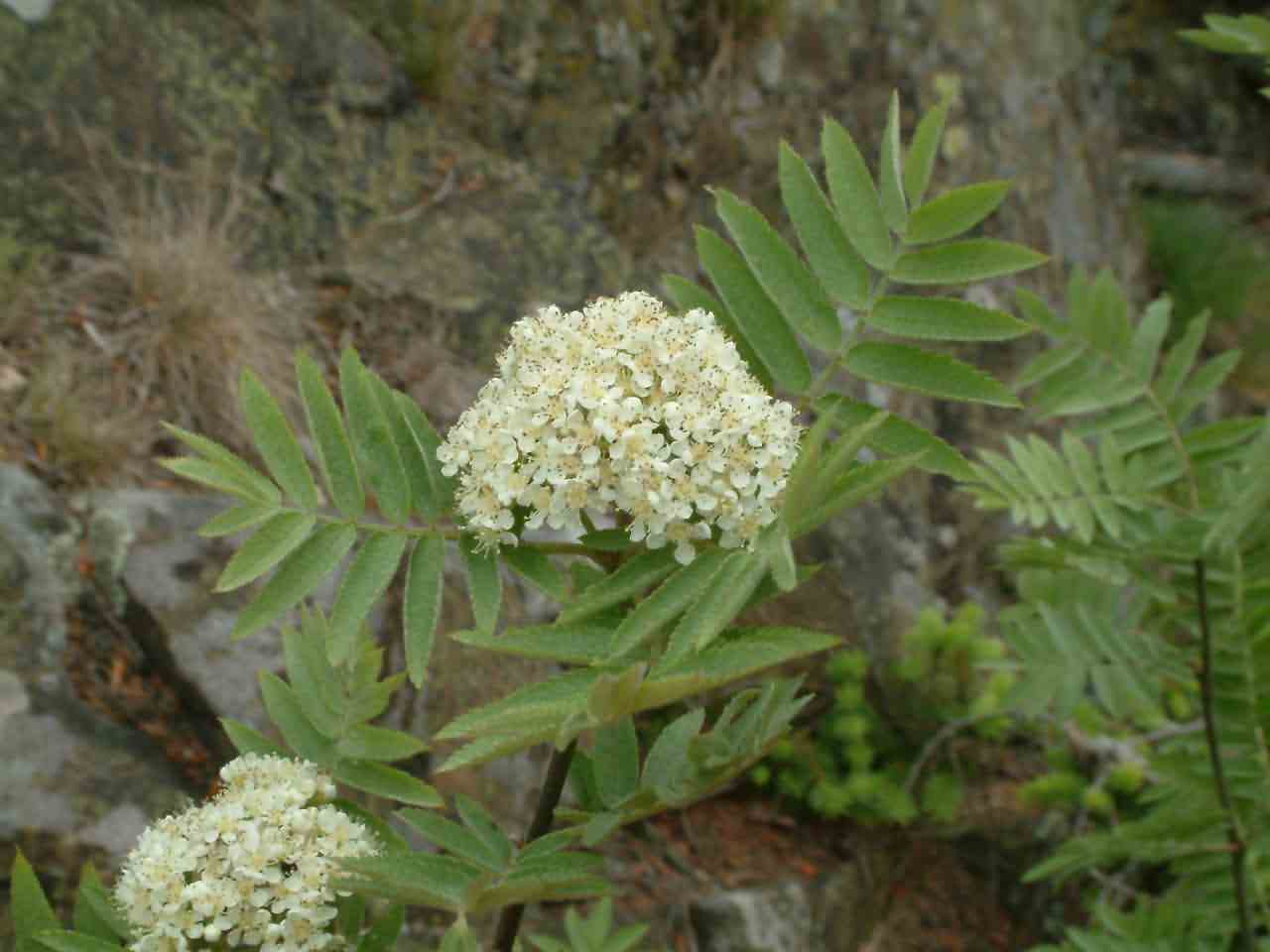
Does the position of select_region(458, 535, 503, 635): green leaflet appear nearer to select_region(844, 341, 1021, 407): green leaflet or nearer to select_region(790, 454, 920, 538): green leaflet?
select_region(790, 454, 920, 538): green leaflet

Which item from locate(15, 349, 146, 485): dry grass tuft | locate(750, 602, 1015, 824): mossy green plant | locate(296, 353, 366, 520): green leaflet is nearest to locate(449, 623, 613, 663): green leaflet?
locate(296, 353, 366, 520): green leaflet

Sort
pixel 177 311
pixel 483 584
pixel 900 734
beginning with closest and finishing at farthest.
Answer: pixel 483 584 → pixel 177 311 → pixel 900 734

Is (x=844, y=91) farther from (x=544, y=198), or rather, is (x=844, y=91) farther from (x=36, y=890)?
(x=36, y=890)

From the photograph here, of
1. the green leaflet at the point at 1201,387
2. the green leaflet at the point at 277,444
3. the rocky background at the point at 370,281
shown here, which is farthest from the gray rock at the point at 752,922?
the green leaflet at the point at 277,444

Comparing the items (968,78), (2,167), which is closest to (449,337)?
(2,167)

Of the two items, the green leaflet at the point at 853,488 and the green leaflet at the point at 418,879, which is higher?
the green leaflet at the point at 853,488

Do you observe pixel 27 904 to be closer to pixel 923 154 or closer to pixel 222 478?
pixel 222 478

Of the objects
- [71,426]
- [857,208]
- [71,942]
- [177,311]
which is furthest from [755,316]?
[177,311]

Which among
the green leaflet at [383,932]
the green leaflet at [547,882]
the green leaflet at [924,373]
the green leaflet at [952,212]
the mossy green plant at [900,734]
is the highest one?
the green leaflet at [952,212]

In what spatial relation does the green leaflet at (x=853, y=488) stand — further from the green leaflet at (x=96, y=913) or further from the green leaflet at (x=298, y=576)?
the green leaflet at (x=96, y=913)
